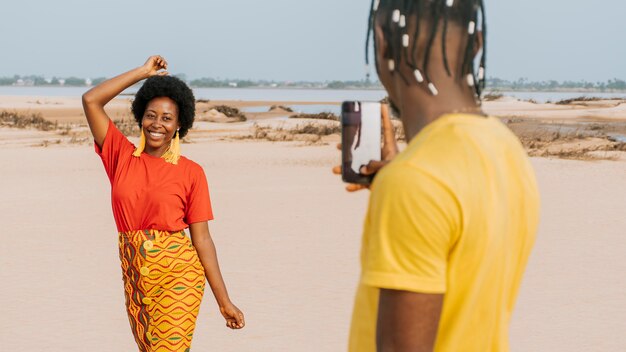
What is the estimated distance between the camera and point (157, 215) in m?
4.29

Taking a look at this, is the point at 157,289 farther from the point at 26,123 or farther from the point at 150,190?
the point at 26,123

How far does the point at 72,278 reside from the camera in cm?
1013

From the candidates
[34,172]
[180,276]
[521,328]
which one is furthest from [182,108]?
[34,172]

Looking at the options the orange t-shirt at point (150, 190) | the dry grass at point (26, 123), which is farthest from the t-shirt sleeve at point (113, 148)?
the dry grass at point (26, 123)

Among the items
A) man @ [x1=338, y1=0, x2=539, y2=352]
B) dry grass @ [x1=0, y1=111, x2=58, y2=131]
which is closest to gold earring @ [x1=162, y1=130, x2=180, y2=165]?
man @ [x1=338, y1=0, x2=539, y2=352]

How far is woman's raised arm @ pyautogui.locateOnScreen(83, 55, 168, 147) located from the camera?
4426 mm

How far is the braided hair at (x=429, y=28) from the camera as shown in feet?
5.72

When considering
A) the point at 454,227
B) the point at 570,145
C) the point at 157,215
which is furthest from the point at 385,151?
the point at 570,145

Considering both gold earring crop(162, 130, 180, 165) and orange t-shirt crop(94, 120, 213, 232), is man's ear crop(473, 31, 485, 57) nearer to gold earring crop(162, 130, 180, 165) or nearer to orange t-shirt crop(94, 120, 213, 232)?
orange t-shirt crop(94, 120, 213, 232)

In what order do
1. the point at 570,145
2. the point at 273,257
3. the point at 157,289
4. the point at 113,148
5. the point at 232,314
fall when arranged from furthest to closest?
1. the point at 570,145
2. the point at 273,257
3. the point at 232,314
4. the point at 113,148
5. the point at 157,289

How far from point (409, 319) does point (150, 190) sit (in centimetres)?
282

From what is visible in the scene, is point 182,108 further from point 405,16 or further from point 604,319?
Answer: point 604,319

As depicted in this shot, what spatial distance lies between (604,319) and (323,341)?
2520 millimetres

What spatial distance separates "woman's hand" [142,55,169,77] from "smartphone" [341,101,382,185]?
2.59 metres
